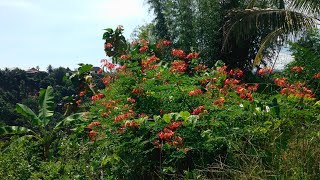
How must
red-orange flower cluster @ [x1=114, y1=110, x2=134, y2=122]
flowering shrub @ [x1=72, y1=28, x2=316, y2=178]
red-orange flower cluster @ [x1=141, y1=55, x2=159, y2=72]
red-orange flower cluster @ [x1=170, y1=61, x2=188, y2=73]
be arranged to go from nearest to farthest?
1. flowering shrub @ [x1=72, y1=28, x2=316, y2=178]
2. red-orange flower cluster @ [x1=114, y1=110, x2=134, y2=122]
3. red-orange flower cluster @ [x1=170, y1=61, x2=188, y2=73]
4. red-orange flower cluster @ [x1=141, y1=55, x2=159, y2=72]

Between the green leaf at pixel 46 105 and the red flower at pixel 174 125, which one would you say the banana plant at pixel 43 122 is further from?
the red flower at pixel 174 125

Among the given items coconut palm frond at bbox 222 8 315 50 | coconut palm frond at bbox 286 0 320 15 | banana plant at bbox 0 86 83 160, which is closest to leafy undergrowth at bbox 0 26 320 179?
banana plant at bbox 0 86 83 160

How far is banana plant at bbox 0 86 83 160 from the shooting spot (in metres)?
8.60

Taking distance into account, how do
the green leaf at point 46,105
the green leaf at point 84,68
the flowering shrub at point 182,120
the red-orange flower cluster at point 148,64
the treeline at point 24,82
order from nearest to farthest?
the flowering shrub at point 182,120, the red-orange flower cluster at point 148,64, the green leaf at point 46,105, the green leaf at point 84,68, the treeline at point 24,82

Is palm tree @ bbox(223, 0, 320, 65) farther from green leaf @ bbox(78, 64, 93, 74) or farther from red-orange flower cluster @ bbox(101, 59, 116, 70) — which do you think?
red-orange flower cluster @ bbox(101, 59, 116, 70)

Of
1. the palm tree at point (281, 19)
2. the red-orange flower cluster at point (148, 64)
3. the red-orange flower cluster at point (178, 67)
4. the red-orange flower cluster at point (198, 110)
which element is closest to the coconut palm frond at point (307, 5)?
the palm tree at point (281, 19)

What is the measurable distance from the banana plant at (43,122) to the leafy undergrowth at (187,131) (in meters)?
1.73

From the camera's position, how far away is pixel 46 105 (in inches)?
376

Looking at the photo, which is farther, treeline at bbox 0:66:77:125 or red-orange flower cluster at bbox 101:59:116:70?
treeline at bbox 0:66:77:125

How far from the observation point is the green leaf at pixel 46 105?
929 centimetres

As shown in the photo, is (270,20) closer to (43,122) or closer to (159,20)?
(43,122)

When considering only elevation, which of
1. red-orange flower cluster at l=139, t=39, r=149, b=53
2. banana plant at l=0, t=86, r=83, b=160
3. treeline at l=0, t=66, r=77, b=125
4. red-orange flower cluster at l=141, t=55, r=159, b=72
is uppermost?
red-orange flower cluster at l=139, t=39, r=149, b=53

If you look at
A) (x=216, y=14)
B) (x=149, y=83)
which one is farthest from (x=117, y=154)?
(x=216, y=14)

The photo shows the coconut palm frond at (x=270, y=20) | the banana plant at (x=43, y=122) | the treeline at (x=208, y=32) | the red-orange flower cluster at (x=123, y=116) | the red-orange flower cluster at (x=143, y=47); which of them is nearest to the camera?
the red-orange flower cluster at (x=123, y=116)
